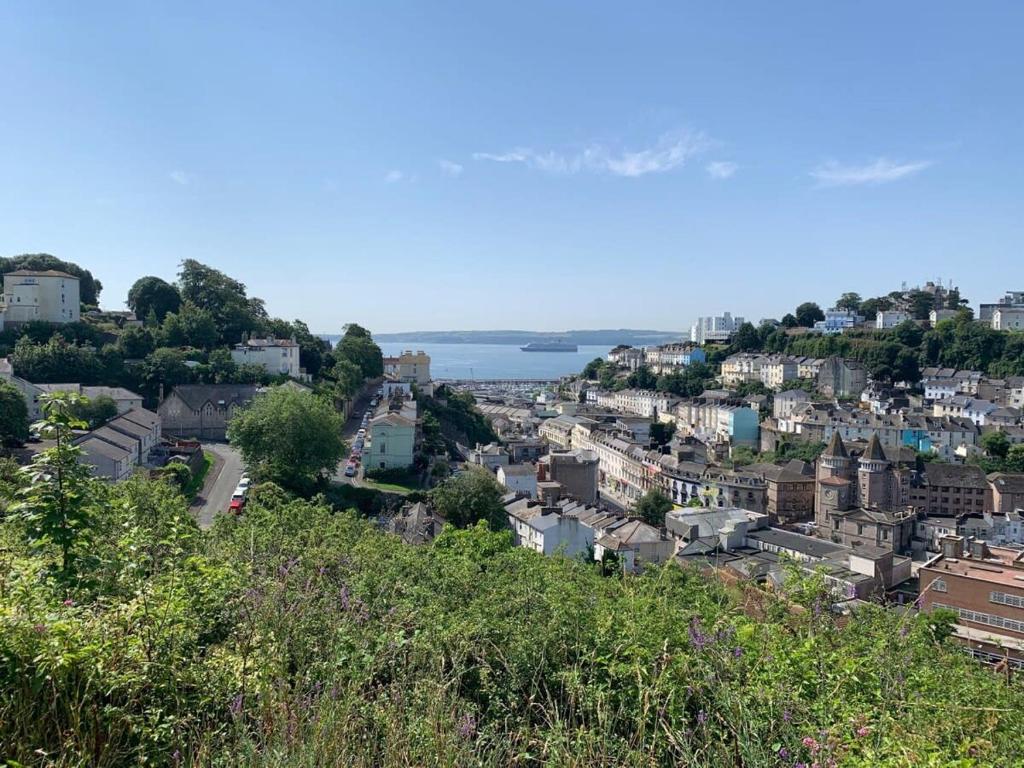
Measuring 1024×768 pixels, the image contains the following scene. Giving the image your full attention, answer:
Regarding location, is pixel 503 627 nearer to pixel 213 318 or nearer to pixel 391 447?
pixel 391 447

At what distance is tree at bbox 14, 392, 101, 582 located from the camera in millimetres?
3596

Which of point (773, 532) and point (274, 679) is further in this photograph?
point (773, 532)

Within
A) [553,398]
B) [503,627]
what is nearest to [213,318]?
[503,627]

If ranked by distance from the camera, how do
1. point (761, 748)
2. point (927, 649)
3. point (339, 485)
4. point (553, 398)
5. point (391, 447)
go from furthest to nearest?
point (553, 398), point (391, 447), point (339, 485), point (927, 649), point (761, 748)

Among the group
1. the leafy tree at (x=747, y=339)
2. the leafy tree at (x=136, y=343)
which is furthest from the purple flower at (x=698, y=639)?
the leafy tree at (x=747, y=339)

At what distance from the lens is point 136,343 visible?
33781 mm

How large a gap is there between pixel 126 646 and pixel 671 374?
71.7 metres

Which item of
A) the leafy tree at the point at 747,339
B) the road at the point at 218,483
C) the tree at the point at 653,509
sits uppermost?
the leafy tree at the point at 747,339

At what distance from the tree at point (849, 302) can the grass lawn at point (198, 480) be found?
261 ft

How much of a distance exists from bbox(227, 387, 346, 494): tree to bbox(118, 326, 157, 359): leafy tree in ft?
49.4

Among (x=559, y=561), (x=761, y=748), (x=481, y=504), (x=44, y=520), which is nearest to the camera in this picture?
(x=761, y=748)

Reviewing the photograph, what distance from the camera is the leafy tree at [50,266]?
4199 centimetres

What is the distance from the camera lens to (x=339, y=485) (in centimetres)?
2394

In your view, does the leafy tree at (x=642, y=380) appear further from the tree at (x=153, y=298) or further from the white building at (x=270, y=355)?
the tree at (x=153, y=298)
